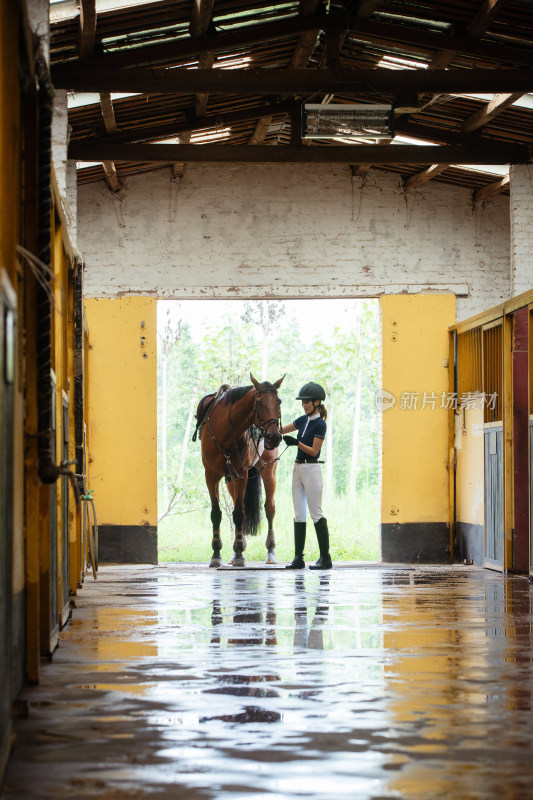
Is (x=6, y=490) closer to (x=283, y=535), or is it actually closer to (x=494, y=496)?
(x=494, y=496)

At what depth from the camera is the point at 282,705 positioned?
350 cm

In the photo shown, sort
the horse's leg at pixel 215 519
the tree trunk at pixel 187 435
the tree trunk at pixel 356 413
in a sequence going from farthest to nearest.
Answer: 1. the tree trunk at pixel 356 413
2. the tree trunk at pixel 187 435
3. the horse's leg at pixel 215 519

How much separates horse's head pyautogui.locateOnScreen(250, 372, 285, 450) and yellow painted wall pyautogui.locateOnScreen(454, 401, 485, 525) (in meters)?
2.44

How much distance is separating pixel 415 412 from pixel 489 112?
13.2 feet

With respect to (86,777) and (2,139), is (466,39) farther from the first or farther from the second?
(86,777)

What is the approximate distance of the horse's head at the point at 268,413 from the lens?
1131cm

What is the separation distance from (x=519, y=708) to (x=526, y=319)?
25.2 ft

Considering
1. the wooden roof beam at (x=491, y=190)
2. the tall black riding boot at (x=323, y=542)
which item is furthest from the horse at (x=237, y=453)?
the wooden roof beam at (x=491, y=190)

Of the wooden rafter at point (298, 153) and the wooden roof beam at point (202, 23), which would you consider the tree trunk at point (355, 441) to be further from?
the wooden roof beam at point (202, 23)

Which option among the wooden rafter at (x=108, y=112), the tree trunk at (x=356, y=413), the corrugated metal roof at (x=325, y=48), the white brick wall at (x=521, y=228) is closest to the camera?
the corrugated metal roof at (x=325, y=48)

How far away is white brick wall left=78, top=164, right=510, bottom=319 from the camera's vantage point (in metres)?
13.4

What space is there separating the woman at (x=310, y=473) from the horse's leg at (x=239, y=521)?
0.83m

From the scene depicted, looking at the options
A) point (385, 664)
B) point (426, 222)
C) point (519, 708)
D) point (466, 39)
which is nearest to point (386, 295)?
point (426, 222)

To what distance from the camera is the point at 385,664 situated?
14.7 ft
